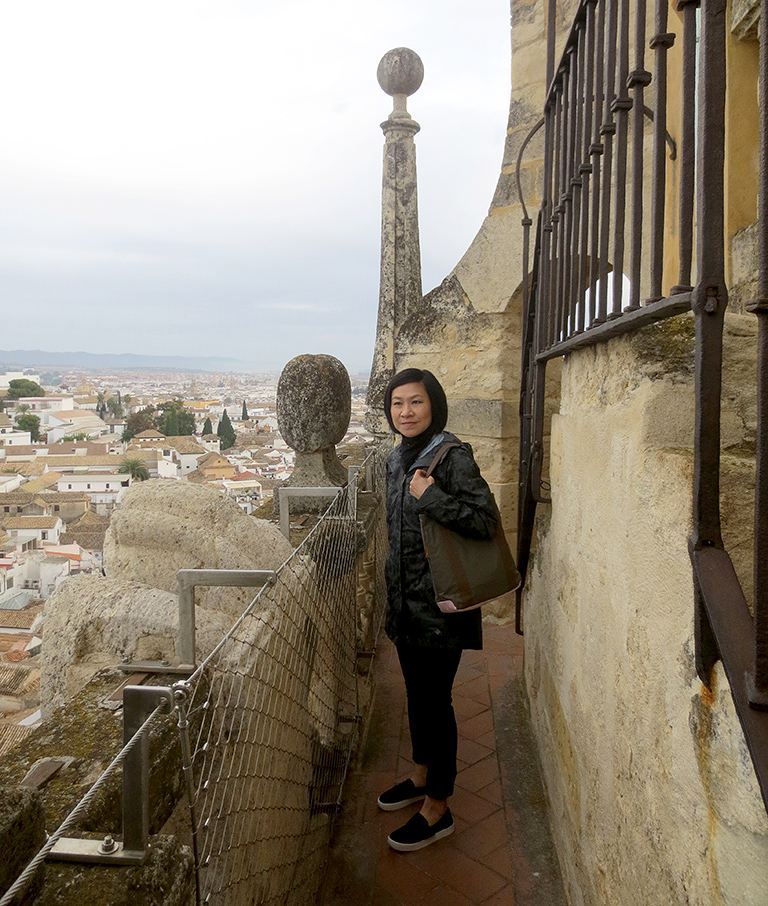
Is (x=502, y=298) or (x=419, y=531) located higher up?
(x=502, y=298)

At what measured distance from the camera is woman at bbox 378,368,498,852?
8.00 ft

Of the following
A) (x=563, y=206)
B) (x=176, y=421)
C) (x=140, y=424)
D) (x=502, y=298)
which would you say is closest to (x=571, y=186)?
(x=563, y=206)

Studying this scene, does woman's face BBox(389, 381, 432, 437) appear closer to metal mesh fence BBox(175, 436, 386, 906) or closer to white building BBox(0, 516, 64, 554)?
metal mesh fence BBox(175, 436, 386, 906)

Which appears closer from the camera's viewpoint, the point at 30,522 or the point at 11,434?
the point at 30,522

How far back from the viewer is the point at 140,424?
35.9 m

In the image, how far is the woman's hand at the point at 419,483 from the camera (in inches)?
92.0

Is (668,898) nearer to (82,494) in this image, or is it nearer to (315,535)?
(315,535)

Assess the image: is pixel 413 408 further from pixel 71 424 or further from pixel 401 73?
pixel 71 424

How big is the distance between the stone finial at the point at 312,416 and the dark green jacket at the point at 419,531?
6.92ft

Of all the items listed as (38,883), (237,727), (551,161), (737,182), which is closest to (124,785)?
(38,883)

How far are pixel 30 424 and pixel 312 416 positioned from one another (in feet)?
135

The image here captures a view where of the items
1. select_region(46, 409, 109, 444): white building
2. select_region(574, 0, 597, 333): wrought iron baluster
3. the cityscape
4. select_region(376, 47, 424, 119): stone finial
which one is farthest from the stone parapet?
select_region(46, 409, 109, 444): white building

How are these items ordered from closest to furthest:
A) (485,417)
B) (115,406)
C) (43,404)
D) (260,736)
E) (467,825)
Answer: (260,736) → (467,825) → (485,417) → (43,404) → (115,406)

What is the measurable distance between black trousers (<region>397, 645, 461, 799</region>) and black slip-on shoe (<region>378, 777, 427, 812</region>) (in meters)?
0.18
